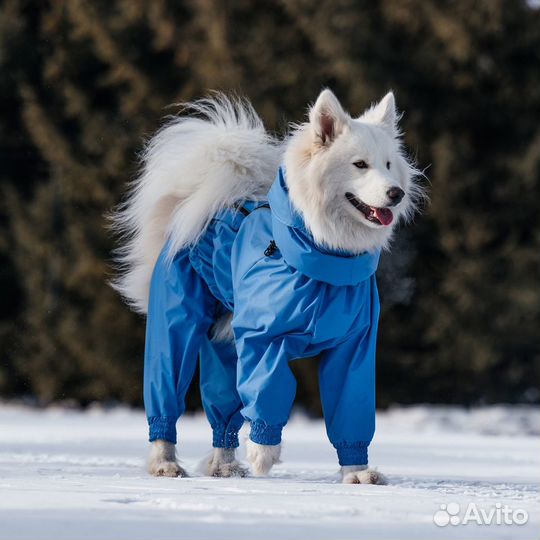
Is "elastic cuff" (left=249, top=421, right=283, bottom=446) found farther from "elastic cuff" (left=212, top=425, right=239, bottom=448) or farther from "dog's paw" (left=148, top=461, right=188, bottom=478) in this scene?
"elastic cuff" (left=212, top=425, right=239, bottom=448)

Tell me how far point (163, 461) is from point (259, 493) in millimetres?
1099

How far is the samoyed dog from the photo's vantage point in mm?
4672

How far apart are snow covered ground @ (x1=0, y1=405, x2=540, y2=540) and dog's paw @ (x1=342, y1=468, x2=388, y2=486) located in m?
0.09

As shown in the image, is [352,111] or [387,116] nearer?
[387,116]

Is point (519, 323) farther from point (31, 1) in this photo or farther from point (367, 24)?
point (31, 1)

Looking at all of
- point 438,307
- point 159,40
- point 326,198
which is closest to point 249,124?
point 326,198

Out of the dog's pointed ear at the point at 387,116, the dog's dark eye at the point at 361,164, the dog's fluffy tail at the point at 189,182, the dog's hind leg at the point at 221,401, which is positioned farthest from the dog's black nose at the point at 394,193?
the dog's hind leg at the point at 221,401

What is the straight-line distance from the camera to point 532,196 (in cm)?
1026

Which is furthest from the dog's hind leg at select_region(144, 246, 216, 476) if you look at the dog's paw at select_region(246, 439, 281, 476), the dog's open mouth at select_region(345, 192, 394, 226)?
the dog's open mouth at select_region(345, 192, 394, 226)

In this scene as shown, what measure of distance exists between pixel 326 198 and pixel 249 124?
120 cm

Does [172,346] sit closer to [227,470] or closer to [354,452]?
[227,470]

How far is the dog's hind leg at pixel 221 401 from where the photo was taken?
17.6 ft

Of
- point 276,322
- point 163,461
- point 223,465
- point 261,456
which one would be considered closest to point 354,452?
point 261,456

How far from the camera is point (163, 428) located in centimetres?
523
